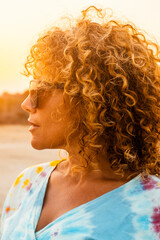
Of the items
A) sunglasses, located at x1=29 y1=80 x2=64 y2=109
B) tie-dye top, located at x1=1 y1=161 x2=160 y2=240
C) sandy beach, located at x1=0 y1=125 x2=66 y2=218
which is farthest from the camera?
sandy beach, located at x1=0 y1=125 x2=66 y2=218

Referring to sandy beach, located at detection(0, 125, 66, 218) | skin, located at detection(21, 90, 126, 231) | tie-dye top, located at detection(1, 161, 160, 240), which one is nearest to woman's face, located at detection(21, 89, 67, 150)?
skin, located at detection(21, 90, 126, 231)

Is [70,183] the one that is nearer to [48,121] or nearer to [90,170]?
[90,170]

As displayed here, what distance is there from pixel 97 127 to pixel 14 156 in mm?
7063

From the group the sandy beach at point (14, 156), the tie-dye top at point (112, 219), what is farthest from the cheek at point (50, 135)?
the sandy beach at point (14, 156)

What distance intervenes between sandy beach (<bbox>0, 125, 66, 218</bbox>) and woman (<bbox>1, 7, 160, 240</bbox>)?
3337mm

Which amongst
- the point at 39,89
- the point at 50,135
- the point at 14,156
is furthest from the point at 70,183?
the point at 14,156

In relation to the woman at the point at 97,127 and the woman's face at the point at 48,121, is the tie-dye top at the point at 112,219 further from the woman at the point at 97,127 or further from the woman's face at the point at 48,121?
the woman's face at the point at 48,121

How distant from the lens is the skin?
1401 mm

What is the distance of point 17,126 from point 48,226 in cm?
1254

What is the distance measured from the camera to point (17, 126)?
13703 millimetres

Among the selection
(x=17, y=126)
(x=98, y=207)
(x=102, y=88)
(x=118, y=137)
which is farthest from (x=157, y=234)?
(x=17, y=126)

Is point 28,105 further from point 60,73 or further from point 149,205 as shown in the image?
point 149,205

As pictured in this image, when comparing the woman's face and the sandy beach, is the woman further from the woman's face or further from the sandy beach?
the sandy beach

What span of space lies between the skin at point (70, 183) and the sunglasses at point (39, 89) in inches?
0.6
